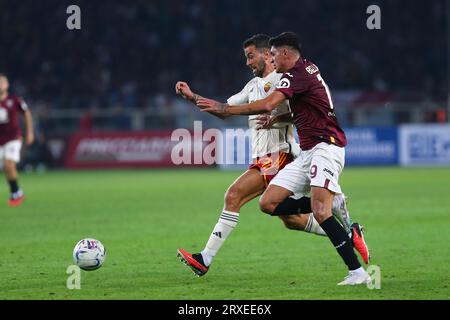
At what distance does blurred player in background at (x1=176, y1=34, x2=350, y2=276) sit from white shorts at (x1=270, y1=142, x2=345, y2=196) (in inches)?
12.4

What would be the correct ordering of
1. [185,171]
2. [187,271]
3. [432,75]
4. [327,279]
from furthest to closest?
[432,75], [185,171], [187,271], [327,279]

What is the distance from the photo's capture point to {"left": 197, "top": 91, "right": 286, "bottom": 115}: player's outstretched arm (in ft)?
28.8

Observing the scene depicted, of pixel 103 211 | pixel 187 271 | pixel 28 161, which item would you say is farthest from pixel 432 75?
pixel 187 271

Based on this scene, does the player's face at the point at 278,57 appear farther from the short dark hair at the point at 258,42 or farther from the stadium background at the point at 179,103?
the stadium background at the point at 179,103

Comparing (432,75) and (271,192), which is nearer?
(271,192)

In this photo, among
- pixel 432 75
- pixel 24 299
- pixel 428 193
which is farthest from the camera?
pixel 432 75

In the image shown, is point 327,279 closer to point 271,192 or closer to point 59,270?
point 271,192

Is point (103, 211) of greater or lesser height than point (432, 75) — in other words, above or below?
below

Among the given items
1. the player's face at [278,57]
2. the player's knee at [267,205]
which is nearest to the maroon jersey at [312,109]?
the player's face at [278,57]

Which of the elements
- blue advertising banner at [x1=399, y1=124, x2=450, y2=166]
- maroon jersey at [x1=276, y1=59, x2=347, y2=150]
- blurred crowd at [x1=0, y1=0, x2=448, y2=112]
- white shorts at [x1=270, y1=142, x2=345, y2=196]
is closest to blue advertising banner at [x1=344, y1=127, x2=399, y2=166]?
blue advertising banner at [x1=399, y1=124, x2=450, y2=166]

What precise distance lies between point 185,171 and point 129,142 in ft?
8.49

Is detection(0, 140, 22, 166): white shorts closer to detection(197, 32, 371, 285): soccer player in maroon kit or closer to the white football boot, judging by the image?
detection(197, 32, 371, 285): soccer player in maroon kit

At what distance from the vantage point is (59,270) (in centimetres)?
1002

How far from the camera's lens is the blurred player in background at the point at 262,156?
973 centimetres
